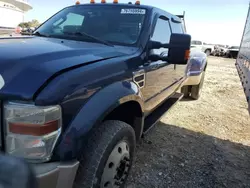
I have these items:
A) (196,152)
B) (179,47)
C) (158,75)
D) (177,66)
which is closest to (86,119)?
(179,47)

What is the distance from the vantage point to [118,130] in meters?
1.88

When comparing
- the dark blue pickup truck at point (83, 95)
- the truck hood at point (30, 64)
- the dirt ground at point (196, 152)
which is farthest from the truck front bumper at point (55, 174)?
the dirt ground at point (196, 152)

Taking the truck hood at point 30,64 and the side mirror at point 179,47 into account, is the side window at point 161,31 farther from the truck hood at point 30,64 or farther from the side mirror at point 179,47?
the truck hood at point 30,64

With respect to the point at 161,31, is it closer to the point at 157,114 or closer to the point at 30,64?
the point at 157,114

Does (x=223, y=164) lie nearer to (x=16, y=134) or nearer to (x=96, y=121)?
(x=96, y=121)

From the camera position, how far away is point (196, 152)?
328cm

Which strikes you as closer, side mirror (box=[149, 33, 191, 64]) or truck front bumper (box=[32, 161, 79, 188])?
truck front bumper (box=[32, 161, 79, 188])

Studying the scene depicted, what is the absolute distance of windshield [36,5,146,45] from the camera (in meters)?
2.60

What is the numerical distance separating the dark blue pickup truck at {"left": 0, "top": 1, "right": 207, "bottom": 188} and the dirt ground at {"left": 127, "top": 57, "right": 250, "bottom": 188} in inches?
23.9

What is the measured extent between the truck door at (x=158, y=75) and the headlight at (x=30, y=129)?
1.27m

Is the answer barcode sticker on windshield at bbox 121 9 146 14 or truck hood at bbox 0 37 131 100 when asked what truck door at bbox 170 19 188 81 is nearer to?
barcode sticker on windshield at bbox 121 9 146 14

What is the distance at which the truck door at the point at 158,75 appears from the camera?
2.63 m

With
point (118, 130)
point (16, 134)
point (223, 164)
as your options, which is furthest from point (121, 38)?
point (223, 164)

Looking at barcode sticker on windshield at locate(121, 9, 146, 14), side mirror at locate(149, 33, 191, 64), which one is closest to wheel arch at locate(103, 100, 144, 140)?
side mirror at locate(149, 33, 191, 64)
